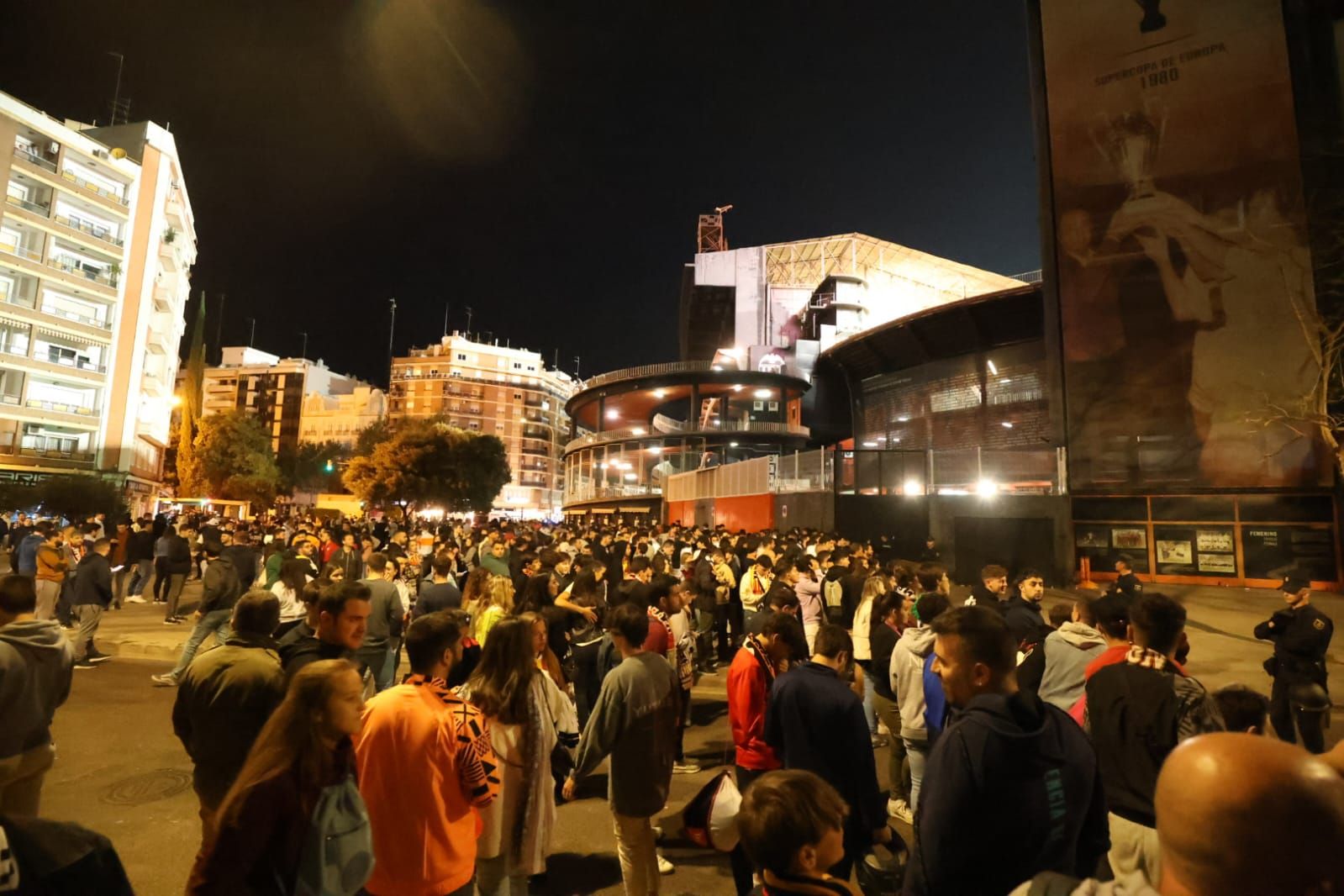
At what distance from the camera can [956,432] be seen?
31.4 meters

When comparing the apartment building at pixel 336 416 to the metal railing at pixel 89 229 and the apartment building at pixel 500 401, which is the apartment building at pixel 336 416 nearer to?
the apartment building at pixel 500 401

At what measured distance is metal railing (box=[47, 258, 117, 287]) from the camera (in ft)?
123

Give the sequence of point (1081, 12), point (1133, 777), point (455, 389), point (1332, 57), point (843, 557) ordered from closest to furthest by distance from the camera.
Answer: point (1133, 777), point (843, 557), point (1332, 57), point (1081, 12), point (455, 389)

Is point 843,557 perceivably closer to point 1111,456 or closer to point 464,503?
point 1111,456

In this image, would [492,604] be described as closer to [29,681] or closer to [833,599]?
[29,681]

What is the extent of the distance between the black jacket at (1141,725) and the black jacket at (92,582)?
448 inches

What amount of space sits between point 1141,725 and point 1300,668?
16.8 ft

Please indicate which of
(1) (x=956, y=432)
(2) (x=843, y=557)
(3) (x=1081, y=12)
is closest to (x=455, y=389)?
(1) (x=956, y=432)

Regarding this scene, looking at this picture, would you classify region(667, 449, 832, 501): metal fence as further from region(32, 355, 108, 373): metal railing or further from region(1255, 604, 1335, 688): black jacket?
region(32, 355, 108, 373): metal railing

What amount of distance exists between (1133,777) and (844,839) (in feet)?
4.46

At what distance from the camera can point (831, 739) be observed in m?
3.16

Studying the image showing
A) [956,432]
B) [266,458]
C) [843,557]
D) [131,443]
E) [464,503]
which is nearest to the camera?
[843,557]

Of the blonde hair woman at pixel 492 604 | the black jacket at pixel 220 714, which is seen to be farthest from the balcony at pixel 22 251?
the black jacket at pixel 220 714

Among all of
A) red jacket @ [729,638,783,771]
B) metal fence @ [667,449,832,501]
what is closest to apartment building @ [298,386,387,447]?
metal fence @ [667,449,832,501]
